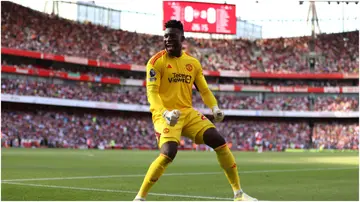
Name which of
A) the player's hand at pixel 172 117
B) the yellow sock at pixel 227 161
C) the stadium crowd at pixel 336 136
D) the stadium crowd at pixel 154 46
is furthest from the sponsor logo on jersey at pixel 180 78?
the stadium crowd at pixel 336 136

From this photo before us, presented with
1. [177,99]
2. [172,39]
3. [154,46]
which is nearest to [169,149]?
[177,99]

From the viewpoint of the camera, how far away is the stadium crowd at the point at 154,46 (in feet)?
197

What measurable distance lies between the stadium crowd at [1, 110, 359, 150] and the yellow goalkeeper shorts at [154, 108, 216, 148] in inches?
1743

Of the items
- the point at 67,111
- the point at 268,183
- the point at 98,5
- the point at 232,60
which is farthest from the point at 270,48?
the point at 268,183

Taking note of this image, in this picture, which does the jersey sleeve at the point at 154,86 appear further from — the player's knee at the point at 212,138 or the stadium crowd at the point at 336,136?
the stadium crowd at the point at 336,136

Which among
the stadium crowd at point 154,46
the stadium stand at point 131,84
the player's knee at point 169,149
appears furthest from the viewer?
the stadium crowd at point 154,46

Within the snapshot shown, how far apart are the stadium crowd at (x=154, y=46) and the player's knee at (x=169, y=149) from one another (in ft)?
172

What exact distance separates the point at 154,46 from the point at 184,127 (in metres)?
65.9

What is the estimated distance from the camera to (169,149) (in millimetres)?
7422

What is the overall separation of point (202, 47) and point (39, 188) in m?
67.3

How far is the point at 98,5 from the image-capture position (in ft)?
264

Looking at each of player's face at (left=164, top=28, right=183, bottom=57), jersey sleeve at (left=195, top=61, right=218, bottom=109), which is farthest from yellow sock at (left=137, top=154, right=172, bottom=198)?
player's face at (left=164, top=28, right=183, bottom=57)

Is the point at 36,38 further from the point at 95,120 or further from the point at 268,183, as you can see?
the point at 268,183

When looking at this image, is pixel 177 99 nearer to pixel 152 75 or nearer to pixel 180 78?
pixel 180 78
